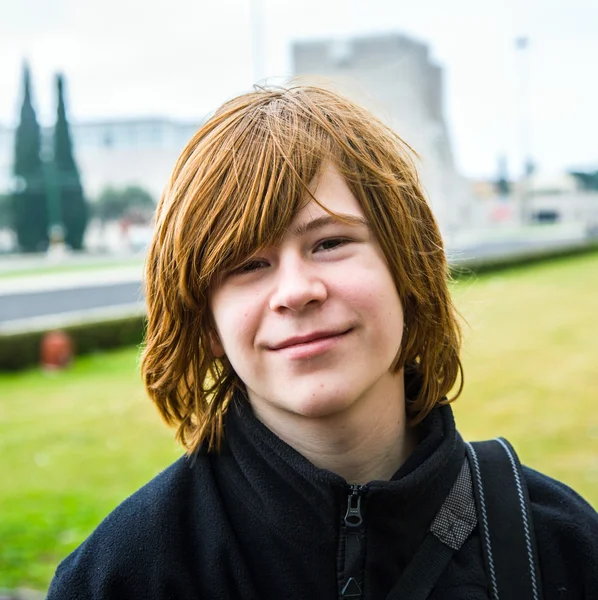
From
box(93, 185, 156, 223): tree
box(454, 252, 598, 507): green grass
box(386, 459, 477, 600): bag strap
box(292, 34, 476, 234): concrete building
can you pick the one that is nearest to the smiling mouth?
box(386, 459, 477, 600): bag strap

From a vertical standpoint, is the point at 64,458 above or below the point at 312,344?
below

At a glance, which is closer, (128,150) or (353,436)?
(353,436)

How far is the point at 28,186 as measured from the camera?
3444 cm

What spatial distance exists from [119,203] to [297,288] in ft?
143

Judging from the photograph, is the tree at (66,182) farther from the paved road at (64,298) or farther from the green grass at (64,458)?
the green grass at (64,458)

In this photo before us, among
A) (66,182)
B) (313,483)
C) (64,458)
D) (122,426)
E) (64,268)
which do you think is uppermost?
(313,483)

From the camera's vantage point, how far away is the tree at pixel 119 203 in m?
43.1

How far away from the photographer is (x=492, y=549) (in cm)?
140

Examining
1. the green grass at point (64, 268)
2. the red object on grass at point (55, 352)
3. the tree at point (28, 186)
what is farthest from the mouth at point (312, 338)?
the tree at point (28, 186)

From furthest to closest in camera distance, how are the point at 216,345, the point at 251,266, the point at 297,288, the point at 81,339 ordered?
the point at 81,339 → the point at 216,345 → the point at 251,266 → the point at 297,288

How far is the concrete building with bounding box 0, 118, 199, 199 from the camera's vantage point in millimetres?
45969

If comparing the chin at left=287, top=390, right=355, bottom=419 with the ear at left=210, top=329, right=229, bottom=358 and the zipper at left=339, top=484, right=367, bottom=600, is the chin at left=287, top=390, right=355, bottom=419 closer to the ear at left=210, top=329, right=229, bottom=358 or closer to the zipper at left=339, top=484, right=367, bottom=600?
the zipper at left=339, top=484, right=367, bottom=600

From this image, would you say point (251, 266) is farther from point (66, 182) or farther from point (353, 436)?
point (66, 182)

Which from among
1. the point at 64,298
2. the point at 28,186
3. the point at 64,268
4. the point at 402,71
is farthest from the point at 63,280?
the point at 402,71
